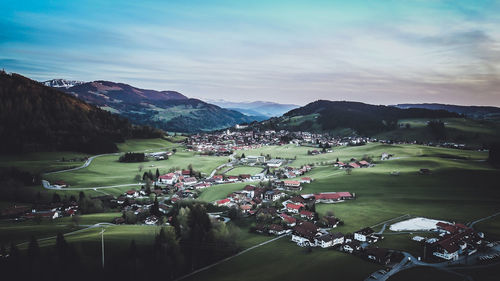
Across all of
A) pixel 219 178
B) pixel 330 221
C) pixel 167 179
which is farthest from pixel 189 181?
pixel 330 221

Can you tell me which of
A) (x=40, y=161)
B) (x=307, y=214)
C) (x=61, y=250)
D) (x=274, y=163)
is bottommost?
(x=307, y=214)

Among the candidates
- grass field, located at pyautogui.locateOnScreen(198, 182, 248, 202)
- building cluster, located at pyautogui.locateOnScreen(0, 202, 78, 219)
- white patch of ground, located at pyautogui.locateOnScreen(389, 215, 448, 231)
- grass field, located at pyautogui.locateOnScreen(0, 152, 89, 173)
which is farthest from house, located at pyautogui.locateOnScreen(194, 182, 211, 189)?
white patch of ground, located at pyautogui.locateOnScreen(389, 215, 448, 231)

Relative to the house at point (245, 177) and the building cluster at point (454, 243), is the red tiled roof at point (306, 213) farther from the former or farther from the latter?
the house at point (245, 177)

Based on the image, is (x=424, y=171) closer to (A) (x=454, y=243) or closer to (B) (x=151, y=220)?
(A) (x=454, y=243)

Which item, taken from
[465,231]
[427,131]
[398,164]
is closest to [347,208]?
[465,231]

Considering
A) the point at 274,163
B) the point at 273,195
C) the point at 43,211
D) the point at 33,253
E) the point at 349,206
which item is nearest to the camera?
the point at 33,253

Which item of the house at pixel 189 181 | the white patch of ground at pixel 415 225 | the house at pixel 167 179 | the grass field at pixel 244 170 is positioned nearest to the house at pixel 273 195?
the house at pixel 189 181
